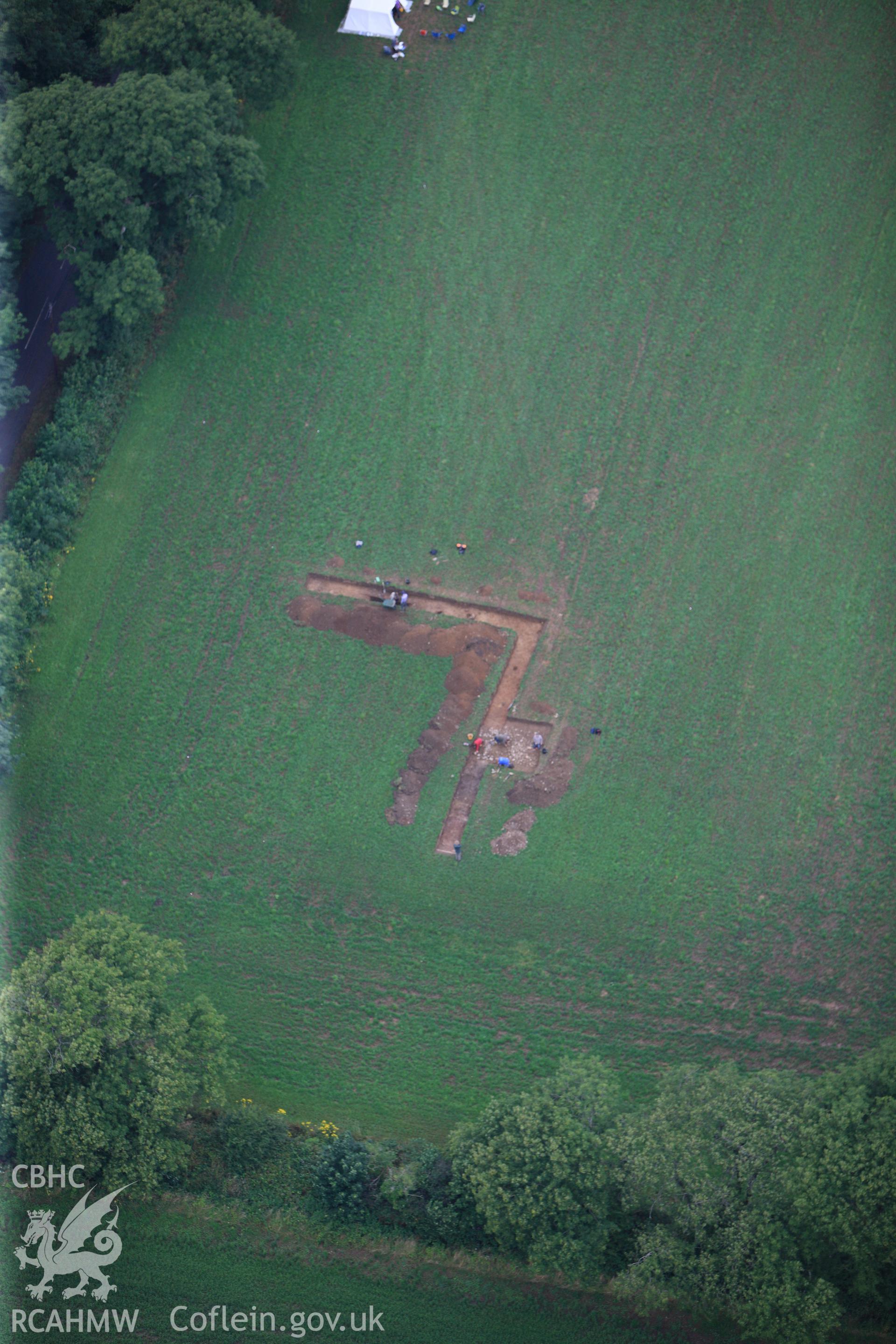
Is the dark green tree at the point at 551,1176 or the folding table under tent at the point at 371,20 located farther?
the folding table under tent at the point at 371,20

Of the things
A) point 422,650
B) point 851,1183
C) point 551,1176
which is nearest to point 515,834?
point 422,650

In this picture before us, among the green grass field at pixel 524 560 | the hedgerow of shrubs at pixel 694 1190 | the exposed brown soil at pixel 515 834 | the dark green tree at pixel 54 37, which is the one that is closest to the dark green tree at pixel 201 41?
the dark green tree at pixel 54 37

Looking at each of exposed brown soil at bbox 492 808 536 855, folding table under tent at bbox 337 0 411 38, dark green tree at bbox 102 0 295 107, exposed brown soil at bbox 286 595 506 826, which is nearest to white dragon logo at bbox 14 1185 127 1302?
exposed brown soil at bbox 286 595 506 826

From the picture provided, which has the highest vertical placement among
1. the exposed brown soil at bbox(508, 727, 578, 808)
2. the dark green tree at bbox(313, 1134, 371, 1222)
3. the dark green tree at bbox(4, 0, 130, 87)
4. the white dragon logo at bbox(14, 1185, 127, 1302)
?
the dark green tree at bbox(4, 0, 130, 87)

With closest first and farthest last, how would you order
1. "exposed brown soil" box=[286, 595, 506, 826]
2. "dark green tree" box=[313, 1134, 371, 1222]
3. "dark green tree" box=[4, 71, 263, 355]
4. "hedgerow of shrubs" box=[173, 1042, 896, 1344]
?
"hedgerow of shrubs" box=[173, 1042, 896, 1344]
"dark green tree" box=[313, 1134, 371, 1222]
"dark green tree" box=[4, 71, 263, 355]
"exposed brown soil" box=[286, 595, 506, 826]

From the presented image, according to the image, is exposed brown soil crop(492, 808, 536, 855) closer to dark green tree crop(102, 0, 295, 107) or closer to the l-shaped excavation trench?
the l-shaped excavation trench

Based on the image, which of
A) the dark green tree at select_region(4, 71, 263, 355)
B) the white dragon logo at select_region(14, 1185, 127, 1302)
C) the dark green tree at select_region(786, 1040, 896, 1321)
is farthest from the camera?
the dark green tree at select_region(4, 71, 263, 355)

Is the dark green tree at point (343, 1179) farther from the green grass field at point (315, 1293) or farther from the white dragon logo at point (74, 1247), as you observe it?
the white dragon logo at point (74, 1247)

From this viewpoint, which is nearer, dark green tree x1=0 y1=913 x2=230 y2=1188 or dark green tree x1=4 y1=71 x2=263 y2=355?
dark green tree x1=0 y1=913 x2=230 y2=1188
